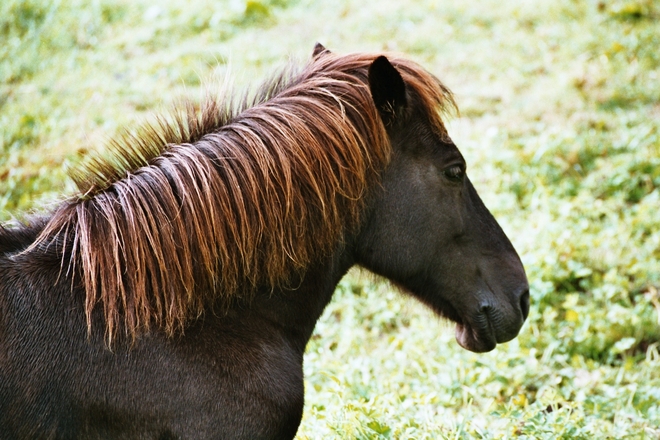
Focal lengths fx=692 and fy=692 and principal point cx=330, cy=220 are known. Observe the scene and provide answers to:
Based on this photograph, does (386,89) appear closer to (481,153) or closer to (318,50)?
(318,50)

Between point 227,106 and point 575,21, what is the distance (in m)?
7.62

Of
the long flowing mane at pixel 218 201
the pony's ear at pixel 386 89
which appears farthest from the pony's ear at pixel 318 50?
the pony's ear at pixel 386 89

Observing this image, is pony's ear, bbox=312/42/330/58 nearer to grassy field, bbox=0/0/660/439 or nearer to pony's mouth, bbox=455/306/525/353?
grassy field, bbox=0/0/660/439

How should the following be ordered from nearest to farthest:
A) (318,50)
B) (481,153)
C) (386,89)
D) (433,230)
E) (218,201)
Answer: (218,201) → (386,89) → (433,230) → (318,50) → (481,153)

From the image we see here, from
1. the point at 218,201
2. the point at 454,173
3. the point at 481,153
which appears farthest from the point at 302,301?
the point at 481,153

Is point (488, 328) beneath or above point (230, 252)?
beneath

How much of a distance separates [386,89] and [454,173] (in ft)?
1.61

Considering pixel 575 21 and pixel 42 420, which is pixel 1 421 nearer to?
pixel 42 420

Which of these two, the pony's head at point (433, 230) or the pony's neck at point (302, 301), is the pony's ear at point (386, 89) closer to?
the pony's head at point (433, 230)

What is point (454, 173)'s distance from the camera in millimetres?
2953

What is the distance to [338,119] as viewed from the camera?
2668 millimetres

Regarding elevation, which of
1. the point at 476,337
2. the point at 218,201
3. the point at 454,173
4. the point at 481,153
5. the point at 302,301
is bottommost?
the point at 481,153

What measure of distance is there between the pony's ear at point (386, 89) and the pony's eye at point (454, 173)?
33cm

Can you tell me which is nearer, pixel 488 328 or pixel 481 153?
pixel 488 328
